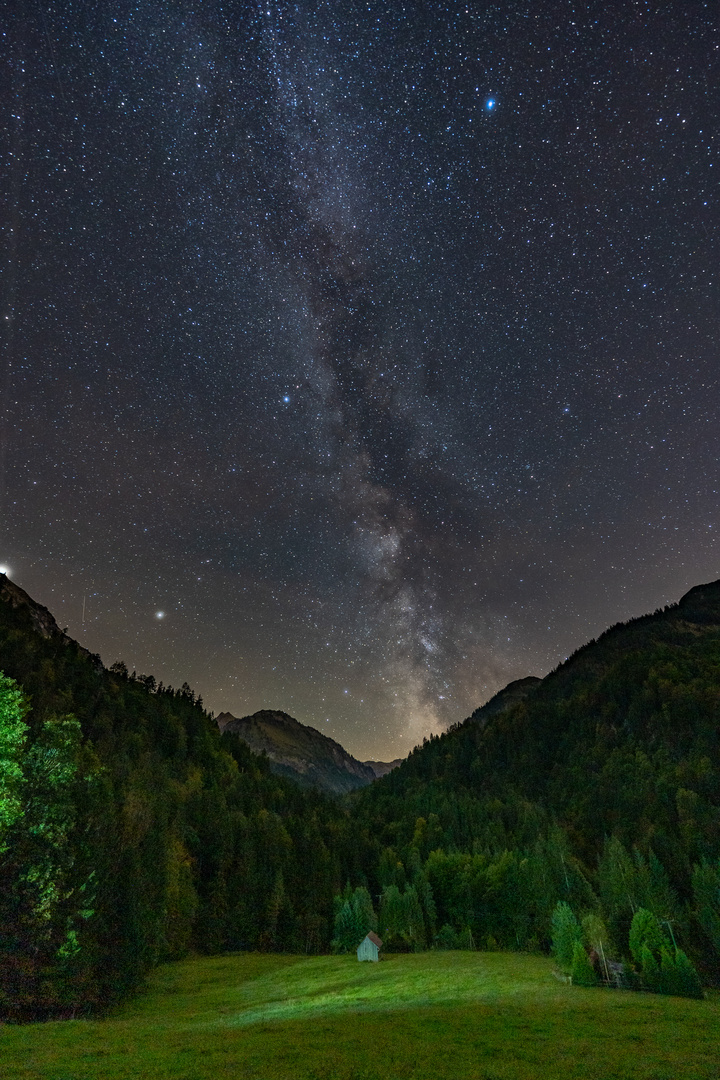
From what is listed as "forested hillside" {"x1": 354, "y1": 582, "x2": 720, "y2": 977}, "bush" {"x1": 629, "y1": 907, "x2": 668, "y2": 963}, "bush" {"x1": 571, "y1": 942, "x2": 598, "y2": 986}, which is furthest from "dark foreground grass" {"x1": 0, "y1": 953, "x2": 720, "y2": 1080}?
"forested hillside" {"x1": 354, "y1": 582, "x2": 720, "y2": 977}

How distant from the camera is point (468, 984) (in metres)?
67.0

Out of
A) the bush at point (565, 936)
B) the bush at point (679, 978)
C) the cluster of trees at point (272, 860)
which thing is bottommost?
the bush at point (679, 978)

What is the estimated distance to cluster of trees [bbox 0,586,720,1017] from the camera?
46000 mm

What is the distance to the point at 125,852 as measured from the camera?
66.4m

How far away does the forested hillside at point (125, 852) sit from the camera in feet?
147

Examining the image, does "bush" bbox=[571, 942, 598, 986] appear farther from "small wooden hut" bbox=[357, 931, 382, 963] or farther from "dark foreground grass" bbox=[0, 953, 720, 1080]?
"small wooden hut" bbox=[357, 931, 382, 963]

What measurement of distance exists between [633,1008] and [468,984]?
2012cm

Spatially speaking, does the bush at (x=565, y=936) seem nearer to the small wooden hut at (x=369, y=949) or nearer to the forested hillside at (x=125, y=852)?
the small wooden hut at (x=369, y=949)

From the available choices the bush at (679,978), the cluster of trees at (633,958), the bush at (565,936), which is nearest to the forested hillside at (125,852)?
the bush at (565,936)

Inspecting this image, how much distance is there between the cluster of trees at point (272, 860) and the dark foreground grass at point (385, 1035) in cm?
741

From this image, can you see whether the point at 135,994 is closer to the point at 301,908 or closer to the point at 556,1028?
the point at 556,1028

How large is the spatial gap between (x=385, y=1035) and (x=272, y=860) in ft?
322

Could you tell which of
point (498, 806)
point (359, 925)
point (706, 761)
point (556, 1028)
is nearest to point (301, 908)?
Answer: point (359, 925)

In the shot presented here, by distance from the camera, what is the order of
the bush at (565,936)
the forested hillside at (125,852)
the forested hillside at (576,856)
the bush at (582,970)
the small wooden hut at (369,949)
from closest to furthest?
the forested hillside at (125,852), the bush at (582,970), the bush at (565,936), the small wooden hut at (369,949), the forested hillside at (576,856)
